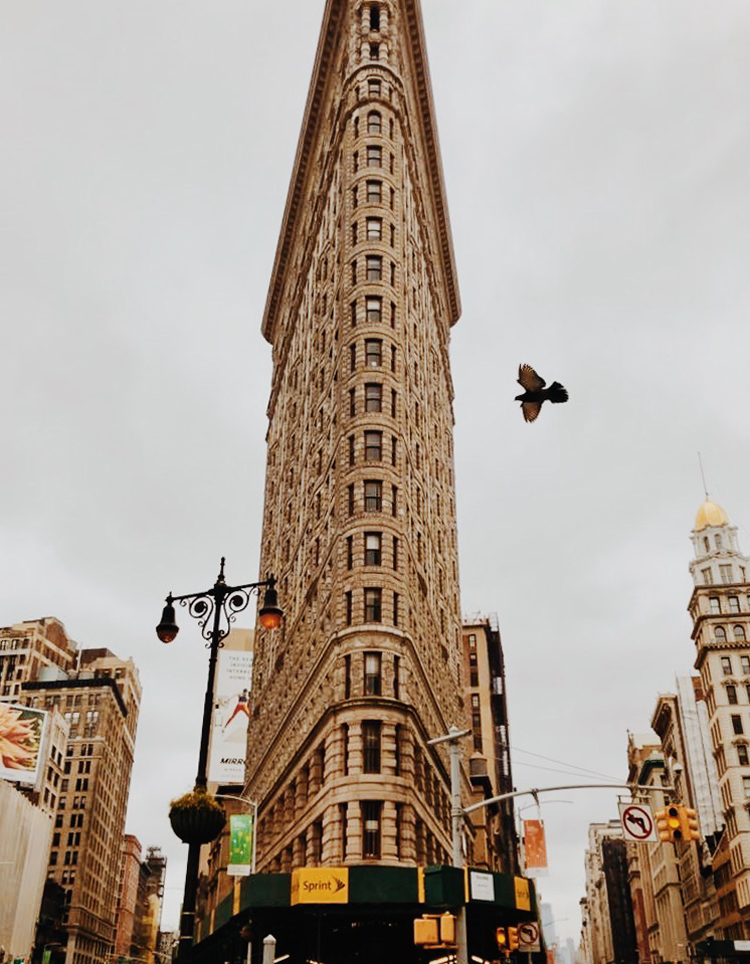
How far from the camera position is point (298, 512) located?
72.2m

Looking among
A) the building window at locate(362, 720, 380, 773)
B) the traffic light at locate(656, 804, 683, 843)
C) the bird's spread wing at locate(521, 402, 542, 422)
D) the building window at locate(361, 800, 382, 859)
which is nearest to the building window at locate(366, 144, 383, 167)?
the building window at locate(362, 720, 380, 773)

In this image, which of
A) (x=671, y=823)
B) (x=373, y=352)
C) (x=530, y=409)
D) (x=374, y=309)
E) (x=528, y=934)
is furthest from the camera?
(x=374, y=309)

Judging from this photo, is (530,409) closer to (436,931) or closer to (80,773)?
(436,931)

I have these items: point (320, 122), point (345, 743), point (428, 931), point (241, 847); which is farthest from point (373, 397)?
point (320, 122)

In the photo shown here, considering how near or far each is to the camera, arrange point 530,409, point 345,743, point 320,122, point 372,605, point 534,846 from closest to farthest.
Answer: point 530,409 < point 345,743 < point 372,605 < point 534,846 < point 320,122

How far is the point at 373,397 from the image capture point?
2307 inches

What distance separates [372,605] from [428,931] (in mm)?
30086

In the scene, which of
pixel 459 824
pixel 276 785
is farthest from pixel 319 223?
pixel 459 824

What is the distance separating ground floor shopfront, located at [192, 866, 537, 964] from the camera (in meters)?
39.1

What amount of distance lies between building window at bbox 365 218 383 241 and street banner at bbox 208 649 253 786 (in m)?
53.5

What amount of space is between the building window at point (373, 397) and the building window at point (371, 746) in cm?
2028

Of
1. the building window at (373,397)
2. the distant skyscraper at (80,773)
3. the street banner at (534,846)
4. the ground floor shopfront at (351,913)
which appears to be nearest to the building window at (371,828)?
the ground floor shopfront at (351,913)

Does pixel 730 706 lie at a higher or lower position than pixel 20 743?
higher

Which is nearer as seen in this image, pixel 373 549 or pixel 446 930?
pixel 446 930
